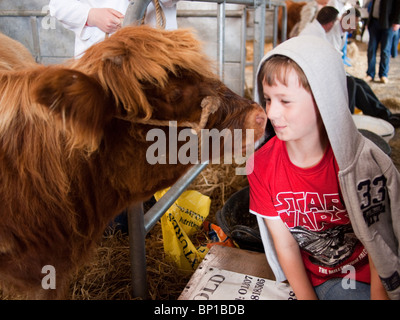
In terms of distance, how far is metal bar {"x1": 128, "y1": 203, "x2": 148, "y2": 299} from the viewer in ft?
5.23

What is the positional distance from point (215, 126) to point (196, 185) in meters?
1.87

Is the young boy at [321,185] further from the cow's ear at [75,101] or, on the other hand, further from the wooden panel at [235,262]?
the cow's ear at [75,101]

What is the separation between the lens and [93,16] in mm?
1802

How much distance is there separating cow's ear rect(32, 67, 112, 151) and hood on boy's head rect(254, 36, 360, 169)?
2.16 feet

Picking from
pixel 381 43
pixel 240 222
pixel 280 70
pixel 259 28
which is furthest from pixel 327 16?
pixel 381 43

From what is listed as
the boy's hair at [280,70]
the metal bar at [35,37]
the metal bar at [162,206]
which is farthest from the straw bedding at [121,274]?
the metal bar at [35,37]

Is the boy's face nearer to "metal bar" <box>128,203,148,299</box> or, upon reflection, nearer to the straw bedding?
"metal bar" <box>128,203,148,299</box>

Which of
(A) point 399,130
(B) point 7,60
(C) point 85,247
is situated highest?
(B) point 7,60

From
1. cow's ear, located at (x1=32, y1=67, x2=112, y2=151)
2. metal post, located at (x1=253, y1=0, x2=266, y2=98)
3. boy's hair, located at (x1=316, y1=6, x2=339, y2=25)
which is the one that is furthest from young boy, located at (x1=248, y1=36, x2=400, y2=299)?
boy's hair, located at (x1=316, y1=6, x2=339, y2=25)

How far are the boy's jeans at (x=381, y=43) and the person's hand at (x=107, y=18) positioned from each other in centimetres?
715

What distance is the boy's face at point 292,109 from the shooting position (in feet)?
4.12

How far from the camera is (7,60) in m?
1.60
